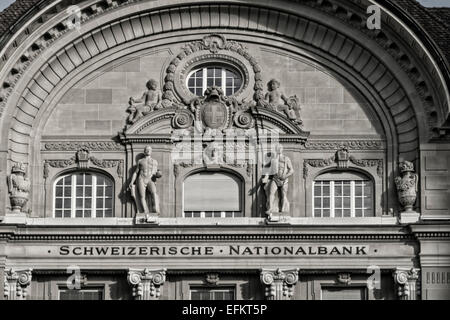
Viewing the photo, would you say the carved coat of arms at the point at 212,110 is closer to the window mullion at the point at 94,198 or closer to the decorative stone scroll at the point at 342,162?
the decorative stone scroll at the point at 342,162

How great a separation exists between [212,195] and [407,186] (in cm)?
578

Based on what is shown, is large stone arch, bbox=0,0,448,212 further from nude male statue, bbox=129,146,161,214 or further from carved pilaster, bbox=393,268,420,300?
carved pilaster, bbox=393,268,420,300

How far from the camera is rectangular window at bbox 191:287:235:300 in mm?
67625

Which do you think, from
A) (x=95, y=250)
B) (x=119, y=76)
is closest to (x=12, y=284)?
(x=95, y=250)

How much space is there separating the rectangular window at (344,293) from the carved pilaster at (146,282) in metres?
4.78

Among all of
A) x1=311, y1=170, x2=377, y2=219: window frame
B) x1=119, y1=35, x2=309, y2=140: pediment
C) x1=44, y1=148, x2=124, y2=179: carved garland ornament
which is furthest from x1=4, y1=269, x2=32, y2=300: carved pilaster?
x1=311, y1=170, x2=377, y2=219: window frame

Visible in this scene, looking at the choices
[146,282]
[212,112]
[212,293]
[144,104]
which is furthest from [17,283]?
[212,112]

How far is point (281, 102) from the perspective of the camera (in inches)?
2734

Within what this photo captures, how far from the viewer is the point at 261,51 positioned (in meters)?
70.0

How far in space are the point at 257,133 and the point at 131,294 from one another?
621 centimetres
